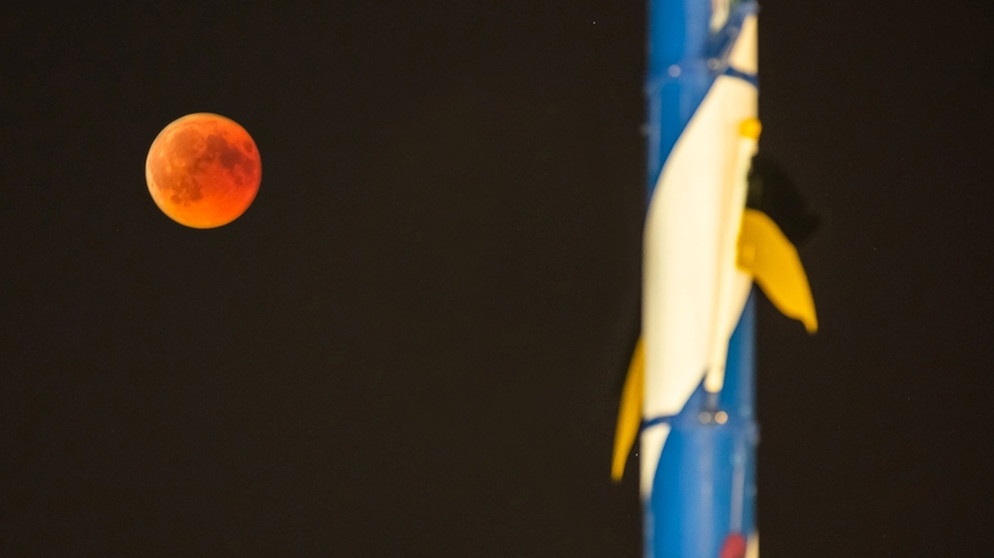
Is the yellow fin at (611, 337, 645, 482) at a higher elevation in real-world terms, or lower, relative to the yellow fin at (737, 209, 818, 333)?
lower

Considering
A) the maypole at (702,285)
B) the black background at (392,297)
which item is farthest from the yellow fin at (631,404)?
the black background at (392,297)

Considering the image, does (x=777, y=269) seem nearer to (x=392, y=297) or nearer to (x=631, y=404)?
(x=631, y=404)

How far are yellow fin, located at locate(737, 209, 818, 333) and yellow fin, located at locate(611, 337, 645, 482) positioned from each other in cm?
8

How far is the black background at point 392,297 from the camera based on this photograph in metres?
2.39

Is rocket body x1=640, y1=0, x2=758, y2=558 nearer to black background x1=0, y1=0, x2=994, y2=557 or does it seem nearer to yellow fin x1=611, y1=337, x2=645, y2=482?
yellow fin x1=611, y1=337, x2=645, y2=482

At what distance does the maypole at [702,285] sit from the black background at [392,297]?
1722 millimetres

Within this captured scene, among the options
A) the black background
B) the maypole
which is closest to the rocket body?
the maypole

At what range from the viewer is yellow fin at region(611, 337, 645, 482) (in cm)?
71

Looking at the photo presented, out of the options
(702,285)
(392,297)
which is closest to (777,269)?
(702,285)

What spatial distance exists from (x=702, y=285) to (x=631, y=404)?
0.36 feet

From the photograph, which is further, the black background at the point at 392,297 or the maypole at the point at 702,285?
the black background at the point at 392,297

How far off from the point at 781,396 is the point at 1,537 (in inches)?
66.1

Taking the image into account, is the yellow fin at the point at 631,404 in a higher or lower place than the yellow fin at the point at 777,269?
lower

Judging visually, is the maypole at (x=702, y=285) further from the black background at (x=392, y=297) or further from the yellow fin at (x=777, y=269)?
the black background at (x=392, y=297)
